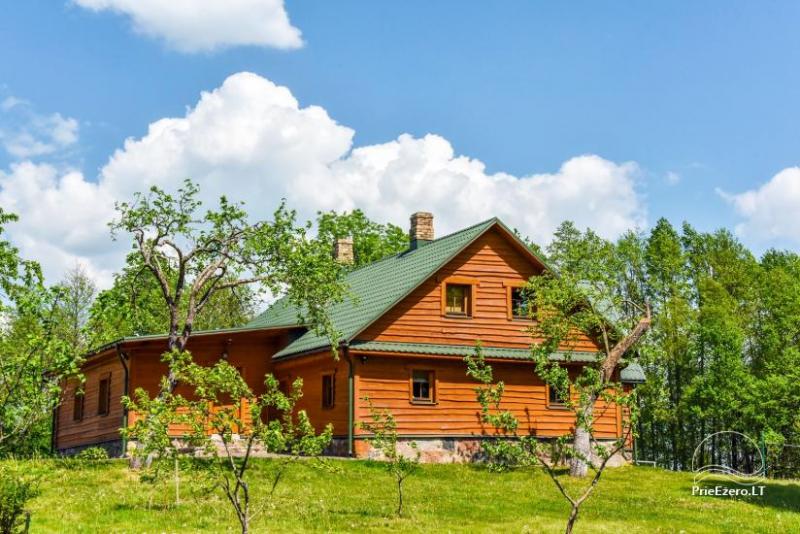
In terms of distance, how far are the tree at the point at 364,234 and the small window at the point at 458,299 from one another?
2638cm

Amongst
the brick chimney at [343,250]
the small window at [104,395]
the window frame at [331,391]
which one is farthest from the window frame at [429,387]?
the brick chimney at [343,250]

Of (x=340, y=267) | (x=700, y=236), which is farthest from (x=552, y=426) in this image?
(x=700, y=236)

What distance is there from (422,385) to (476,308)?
10.7ft

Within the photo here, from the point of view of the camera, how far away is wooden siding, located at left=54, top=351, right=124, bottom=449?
106 ft

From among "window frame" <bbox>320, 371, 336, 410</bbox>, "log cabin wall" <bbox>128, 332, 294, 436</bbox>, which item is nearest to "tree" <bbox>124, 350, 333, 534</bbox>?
"log cabin wall" <bbox>128, 332, 294, 436</bbox>

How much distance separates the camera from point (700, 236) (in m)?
57.8

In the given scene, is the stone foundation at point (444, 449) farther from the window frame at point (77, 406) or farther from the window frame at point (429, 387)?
the window frame at point (77, 406)

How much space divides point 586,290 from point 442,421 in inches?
247

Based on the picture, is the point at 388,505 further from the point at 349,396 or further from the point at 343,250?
the point at 343,250

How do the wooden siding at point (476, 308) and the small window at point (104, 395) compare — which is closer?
the wooden siding at point (476, 308)

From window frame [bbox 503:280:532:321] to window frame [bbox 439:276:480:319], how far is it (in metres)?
1.09

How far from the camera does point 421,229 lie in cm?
3753

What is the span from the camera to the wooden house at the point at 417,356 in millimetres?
30281

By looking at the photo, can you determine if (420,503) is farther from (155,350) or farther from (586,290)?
(155,350)
